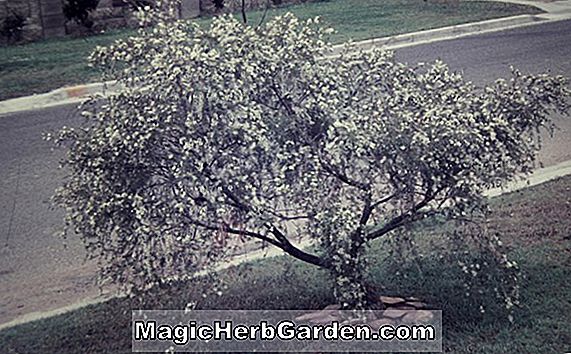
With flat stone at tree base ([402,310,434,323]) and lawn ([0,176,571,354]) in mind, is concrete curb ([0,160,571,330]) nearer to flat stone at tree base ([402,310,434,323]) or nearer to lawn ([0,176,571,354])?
lawn ([0,176,571,354])

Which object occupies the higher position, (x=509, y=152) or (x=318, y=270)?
(x=509, y=152)

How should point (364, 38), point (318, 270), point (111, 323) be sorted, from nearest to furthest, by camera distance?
1. point (111, 323)
2. point (318, 270)
3. point (364, 38)

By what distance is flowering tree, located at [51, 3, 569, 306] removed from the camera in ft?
13.5

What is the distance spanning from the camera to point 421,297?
488cm

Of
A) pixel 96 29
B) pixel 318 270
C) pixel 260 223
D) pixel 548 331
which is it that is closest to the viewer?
pixel 260 223

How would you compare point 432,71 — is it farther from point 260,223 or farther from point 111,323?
point 111,323

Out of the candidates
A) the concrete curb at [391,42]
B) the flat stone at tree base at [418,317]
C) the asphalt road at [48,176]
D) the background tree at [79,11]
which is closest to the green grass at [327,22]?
the concrete curb at [391,42]

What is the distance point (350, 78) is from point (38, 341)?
217 centimetres

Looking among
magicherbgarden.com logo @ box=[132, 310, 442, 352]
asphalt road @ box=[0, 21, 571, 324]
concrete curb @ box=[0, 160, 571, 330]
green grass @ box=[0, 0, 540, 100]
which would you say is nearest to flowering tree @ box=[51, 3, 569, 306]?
magicherbgarden.com logo @ box=[132, 310, 442, 352]

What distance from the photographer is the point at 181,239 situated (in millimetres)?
4203

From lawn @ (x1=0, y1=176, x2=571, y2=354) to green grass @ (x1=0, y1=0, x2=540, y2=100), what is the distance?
740 cm

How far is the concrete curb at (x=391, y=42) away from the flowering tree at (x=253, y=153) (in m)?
4.60

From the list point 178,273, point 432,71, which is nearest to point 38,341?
point 178,273

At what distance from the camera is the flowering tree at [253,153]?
4102mm
